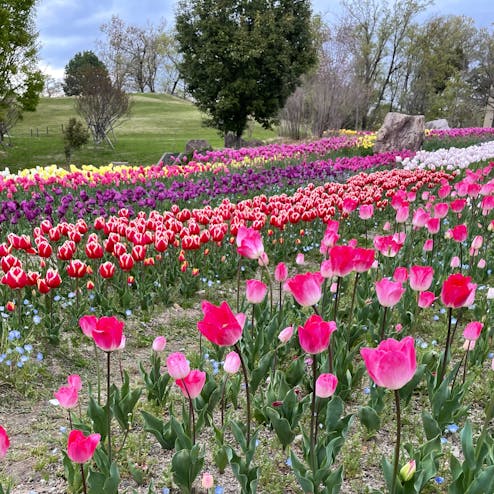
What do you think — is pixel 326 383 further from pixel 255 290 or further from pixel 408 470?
pixel 255 290

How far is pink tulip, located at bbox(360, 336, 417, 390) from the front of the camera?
A: 140cm

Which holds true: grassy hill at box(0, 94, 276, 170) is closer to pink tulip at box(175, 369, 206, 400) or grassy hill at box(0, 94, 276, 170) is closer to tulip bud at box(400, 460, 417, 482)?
pink tulip at box(175, 369, 206, 400)

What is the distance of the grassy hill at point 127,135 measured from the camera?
27.1 meters

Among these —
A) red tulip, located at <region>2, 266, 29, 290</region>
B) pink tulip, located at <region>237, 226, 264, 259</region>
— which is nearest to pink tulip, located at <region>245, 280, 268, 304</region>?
pink tulip, located at <region>237, 226, 264, 259</region>

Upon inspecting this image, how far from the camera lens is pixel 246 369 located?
304 centimetres

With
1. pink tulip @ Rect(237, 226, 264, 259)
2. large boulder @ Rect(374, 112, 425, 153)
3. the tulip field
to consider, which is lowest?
the tulip field

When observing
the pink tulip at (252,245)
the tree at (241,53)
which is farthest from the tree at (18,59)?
the pink tulip at (252,245)

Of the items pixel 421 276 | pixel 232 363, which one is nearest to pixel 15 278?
pixel 232 363

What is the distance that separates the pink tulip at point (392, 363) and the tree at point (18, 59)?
78.6 feet

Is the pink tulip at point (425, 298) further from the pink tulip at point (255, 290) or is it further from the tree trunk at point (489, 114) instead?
the tree trunk at point (489, 114)

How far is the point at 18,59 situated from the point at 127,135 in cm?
1566

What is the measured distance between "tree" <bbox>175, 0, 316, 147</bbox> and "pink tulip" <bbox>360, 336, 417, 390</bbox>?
2235 centimetres

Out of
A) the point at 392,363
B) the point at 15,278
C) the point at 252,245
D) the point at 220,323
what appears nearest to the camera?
the point at 392,363

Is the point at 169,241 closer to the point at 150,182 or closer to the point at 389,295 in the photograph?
the point at 389,295
